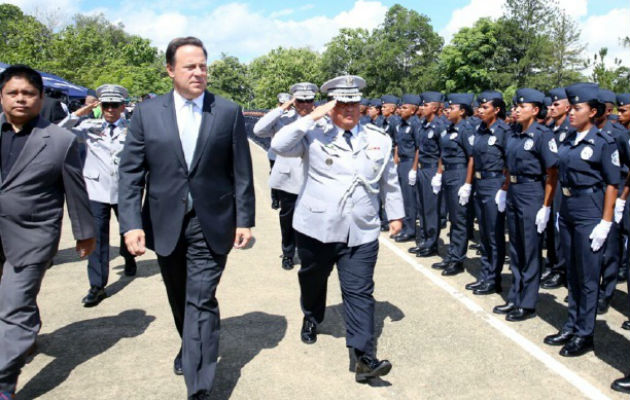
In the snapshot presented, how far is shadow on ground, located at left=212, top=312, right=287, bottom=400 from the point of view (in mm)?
3910

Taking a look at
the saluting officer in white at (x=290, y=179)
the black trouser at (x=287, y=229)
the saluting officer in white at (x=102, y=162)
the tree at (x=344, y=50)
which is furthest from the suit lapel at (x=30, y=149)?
the tree at (x=344, y=50)

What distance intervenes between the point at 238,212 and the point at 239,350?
134cm

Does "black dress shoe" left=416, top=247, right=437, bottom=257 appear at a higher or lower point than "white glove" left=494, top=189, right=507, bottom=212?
lower

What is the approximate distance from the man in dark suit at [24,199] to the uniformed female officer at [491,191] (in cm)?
412

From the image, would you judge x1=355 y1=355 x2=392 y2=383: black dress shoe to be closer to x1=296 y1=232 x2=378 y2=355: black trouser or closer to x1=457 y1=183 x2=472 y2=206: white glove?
x1=296 y1=232 x2=378 y2=355: black trouser

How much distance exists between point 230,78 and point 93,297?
125523 mm

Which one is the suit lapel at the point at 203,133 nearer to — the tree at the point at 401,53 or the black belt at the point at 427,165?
the black belt at the point at 427,165

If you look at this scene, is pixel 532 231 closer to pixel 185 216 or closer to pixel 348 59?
pixel 185 216

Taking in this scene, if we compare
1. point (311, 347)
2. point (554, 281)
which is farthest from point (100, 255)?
point (554, 281)

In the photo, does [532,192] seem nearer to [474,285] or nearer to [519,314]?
[519,314]

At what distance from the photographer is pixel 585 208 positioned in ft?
14.7

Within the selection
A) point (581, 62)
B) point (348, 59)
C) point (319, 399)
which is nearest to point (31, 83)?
point (319, 399)

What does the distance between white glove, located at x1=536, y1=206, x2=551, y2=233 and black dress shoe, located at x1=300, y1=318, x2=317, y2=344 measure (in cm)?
228

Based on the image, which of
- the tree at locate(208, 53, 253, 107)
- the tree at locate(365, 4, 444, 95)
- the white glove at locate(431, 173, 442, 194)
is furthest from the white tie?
the tree at locate(208, 53, 253, 107)
